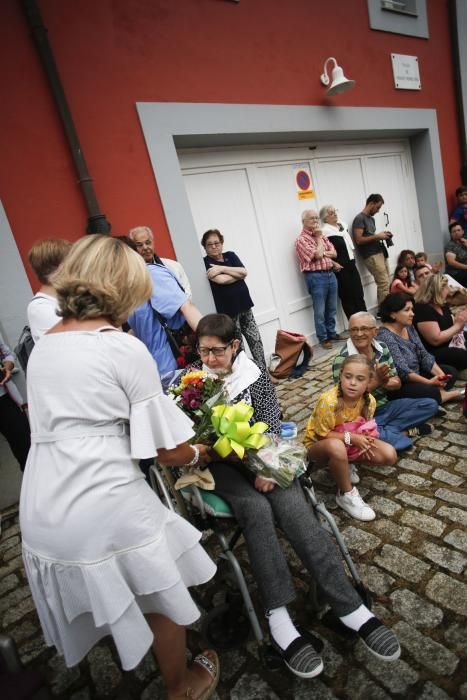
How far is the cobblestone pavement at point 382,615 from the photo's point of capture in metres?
1.53

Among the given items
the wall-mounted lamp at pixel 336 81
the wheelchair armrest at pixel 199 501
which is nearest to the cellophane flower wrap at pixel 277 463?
the wheelchair armrest at pixel 199 501

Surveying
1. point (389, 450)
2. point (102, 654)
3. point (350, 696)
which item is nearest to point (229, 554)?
point (350, 696)

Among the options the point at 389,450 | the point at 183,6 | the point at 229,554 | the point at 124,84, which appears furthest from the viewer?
the point at 183,6

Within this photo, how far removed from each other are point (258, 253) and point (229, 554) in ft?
14.4

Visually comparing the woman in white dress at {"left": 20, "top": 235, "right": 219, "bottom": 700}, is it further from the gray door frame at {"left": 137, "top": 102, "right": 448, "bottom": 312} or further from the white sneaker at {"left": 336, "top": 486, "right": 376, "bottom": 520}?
the gray door frame at {"left": 137, "top": 102, "right": 448, "bottom": 312}

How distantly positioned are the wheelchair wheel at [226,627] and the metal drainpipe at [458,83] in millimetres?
8706

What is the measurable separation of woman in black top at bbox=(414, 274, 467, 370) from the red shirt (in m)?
1.87

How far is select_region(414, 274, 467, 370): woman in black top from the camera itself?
12.3 feet

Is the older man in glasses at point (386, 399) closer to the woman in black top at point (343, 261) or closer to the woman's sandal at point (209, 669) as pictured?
the woman's sandal at point (209, 669)

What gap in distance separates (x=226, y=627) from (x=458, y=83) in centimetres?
Answer: 933

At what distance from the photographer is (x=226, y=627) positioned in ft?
6.01

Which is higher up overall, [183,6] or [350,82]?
[183,6]

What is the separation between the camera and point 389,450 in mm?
2615

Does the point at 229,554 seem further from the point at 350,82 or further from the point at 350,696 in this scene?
the point at 350,82
